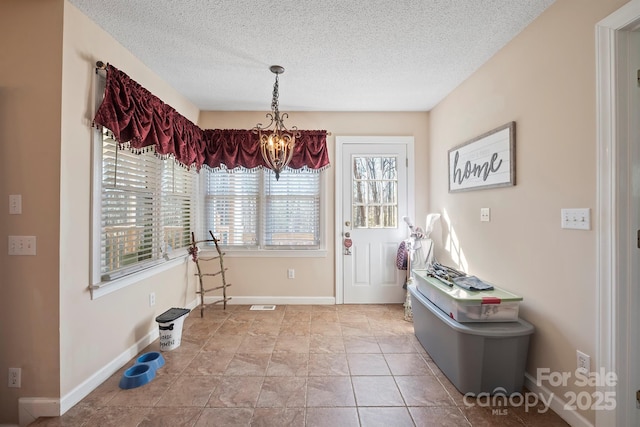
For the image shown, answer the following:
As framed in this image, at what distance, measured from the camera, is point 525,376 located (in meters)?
1.94

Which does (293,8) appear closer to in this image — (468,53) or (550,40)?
(468,53)

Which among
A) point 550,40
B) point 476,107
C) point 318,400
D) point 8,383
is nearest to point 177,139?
point 8,383

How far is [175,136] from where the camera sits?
9.14ft

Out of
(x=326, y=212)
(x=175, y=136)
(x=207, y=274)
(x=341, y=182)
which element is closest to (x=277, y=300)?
(x=207, y=274)

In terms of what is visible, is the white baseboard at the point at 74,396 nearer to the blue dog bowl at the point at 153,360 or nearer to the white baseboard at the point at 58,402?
the white baseboard at the point at 58,402

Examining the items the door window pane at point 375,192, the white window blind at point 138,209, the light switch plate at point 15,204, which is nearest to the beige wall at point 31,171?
the light switch plate at point 15,204

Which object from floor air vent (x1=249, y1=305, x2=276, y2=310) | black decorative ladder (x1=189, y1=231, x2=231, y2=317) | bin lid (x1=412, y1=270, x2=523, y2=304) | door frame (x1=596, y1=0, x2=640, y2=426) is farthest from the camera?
floor air vent (x1=249, y1=305, x2=276, y2=310)

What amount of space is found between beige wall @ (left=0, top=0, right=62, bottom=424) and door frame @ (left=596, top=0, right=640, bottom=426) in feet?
9.99

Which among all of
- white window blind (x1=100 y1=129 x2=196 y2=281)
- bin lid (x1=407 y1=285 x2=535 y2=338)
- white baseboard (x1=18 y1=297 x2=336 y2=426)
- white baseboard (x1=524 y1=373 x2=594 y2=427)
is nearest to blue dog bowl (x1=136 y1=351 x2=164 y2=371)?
white baseboard (x1=18 y1=297 x2=336 y2=426)

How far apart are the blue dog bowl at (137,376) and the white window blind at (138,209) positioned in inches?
27.7

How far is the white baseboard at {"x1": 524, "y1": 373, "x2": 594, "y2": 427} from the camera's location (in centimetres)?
154

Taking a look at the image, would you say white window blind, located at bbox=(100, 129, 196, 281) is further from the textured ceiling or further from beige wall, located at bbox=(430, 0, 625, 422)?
beige wall, located at bbox=(430, 0, 625, 422)

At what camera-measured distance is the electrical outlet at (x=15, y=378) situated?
1676 mm

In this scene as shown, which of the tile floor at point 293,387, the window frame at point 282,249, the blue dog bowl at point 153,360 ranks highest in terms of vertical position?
the window frame at point 282,249
